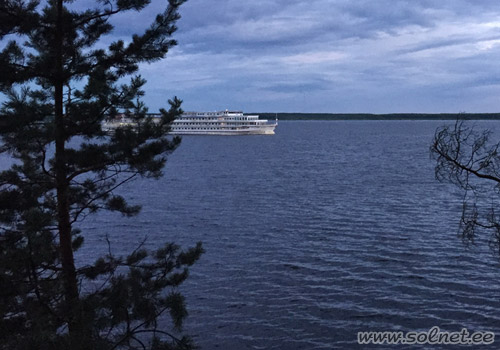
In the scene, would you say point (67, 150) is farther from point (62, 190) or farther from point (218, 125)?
point (218, 125)

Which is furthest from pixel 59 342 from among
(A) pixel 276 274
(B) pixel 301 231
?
(B) pixel 301 231

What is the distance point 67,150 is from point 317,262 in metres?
15.1

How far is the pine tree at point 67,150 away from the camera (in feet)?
26.8

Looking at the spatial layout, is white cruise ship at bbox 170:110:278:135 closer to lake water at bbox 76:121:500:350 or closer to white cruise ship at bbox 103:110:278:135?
white cruise ship at bbox 103:110:278:135

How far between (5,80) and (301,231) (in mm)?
21524

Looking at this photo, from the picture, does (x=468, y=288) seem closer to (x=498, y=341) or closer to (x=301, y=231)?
(x=498, y=341)

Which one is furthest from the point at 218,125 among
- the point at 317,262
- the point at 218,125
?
the point at 317,262

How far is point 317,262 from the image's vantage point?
21688 mm

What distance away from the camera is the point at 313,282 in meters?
19.2

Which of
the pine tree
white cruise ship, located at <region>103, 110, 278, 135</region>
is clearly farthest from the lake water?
white cruise ship, located at <region>103, 110, 278, 135</region>

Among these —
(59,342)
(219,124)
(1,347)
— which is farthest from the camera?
(219,124)

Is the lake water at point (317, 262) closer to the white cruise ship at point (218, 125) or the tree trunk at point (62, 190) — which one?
the tree trunk at point (62, 190)

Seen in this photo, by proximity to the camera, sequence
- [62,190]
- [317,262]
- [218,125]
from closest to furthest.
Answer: [62,190] → [317,262] → [218,125]

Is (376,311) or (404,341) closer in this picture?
(404,341)
